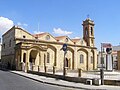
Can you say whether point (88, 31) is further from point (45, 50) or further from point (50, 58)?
point (45, 50)

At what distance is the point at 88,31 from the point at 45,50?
22.7m

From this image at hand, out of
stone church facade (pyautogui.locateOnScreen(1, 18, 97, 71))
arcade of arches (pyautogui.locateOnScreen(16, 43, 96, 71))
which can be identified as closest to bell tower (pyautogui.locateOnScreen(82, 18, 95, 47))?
stone church facade (pyautogui.locateOnScreen(1, 18, 97, 71))

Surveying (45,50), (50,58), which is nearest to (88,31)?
(50,58)

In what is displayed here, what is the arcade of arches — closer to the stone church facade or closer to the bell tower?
the stone church facade

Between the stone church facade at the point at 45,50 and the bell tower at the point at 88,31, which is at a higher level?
the bell tower at the point at 88,31

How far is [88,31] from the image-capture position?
→ 69.5 metres

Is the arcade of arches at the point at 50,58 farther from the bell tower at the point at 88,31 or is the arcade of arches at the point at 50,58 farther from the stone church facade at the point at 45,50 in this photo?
the bell tower at the point at 88,31

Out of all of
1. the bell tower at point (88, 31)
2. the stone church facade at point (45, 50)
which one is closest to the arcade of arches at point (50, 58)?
A: the stone church facade at point (45, 50)

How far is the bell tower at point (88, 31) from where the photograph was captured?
69.1 m

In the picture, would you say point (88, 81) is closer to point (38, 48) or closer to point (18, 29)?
point (38, 48)

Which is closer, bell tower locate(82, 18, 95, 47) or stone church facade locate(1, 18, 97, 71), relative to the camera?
stone church facade locate(1, 18, 97, 71)

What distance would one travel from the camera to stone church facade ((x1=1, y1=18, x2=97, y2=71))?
47656 millimetres

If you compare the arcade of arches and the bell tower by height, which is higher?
the bell tower

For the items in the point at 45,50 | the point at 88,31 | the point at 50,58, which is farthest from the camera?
the point at 88,31
